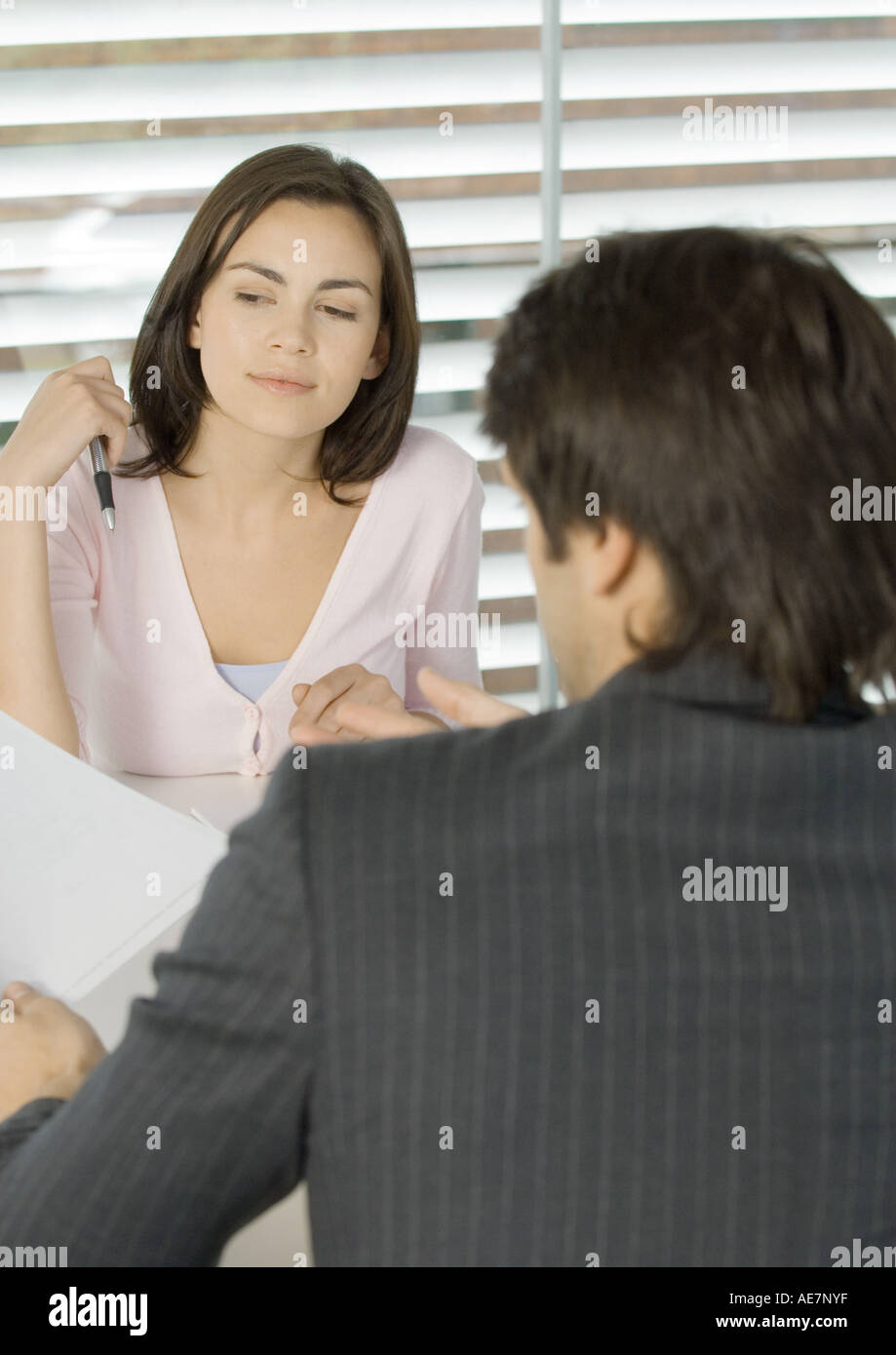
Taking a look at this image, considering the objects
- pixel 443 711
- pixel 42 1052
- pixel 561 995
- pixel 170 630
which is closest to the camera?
pixel 561 995

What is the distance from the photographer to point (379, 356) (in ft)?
5.71

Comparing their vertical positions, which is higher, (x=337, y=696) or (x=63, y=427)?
(x=63, y=427)

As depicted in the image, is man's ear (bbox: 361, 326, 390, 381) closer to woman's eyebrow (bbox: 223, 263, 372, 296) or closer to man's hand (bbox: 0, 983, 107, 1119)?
woman's eyebrow (bbox: 223, 263, 372, 296)

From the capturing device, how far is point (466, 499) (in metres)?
1.82

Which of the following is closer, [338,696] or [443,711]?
[443,711]

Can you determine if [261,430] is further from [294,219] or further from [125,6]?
[125,6]

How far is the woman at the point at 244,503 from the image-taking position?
60.9 inches

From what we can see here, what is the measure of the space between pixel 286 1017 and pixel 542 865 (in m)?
0.14

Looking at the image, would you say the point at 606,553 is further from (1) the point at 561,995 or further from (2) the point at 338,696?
(2) the point at 338,696

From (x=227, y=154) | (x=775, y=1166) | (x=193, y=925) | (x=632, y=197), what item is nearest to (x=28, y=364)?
(x=227, y=154)

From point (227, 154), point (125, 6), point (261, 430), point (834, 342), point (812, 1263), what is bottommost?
point (812, 1263)

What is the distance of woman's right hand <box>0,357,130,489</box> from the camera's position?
1527mm

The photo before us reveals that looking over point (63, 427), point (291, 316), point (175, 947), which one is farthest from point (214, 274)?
point (175, 947)

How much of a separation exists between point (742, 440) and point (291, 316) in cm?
99
